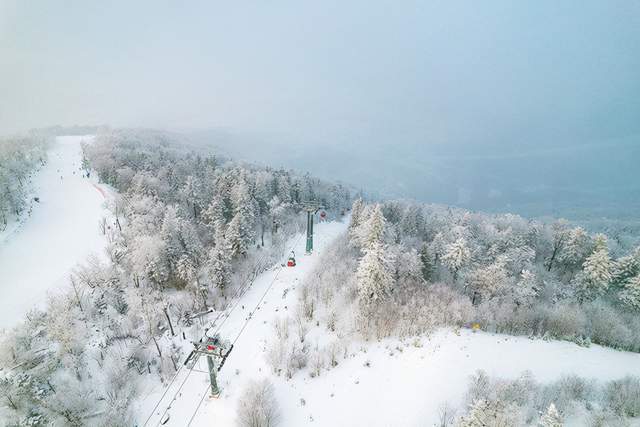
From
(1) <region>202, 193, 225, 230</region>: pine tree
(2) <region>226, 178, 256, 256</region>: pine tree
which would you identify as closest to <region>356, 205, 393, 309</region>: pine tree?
(2) <region>226, 178, 256, 256</region>: pine tree

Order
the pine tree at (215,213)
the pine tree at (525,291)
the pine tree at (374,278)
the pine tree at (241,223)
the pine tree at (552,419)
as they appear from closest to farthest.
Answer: the pine tree at (552,419)
the pine tree at (374,278)
the pine tree at (525,291)
the pine tree at (241,223)
the pine tree at (215,213)

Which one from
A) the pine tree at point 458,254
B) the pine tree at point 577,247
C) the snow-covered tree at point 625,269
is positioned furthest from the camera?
the pine tree at point 577,247

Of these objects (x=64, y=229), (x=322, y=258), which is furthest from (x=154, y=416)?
(x=64, y=229)

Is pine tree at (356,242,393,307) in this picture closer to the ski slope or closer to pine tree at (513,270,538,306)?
the ski slope

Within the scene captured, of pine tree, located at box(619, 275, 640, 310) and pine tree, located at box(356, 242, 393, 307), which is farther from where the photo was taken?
pine tree, located at box(619, 275, 640, 310)

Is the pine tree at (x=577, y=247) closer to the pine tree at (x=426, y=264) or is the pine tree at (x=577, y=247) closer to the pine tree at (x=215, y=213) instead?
the pine tree at (x=426, y=264)

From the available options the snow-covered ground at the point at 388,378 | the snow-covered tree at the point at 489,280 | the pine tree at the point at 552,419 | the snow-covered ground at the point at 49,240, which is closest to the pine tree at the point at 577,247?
the snow-covered tree at the point at 489,280

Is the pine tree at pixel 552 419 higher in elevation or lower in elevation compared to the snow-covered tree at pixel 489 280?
higher
